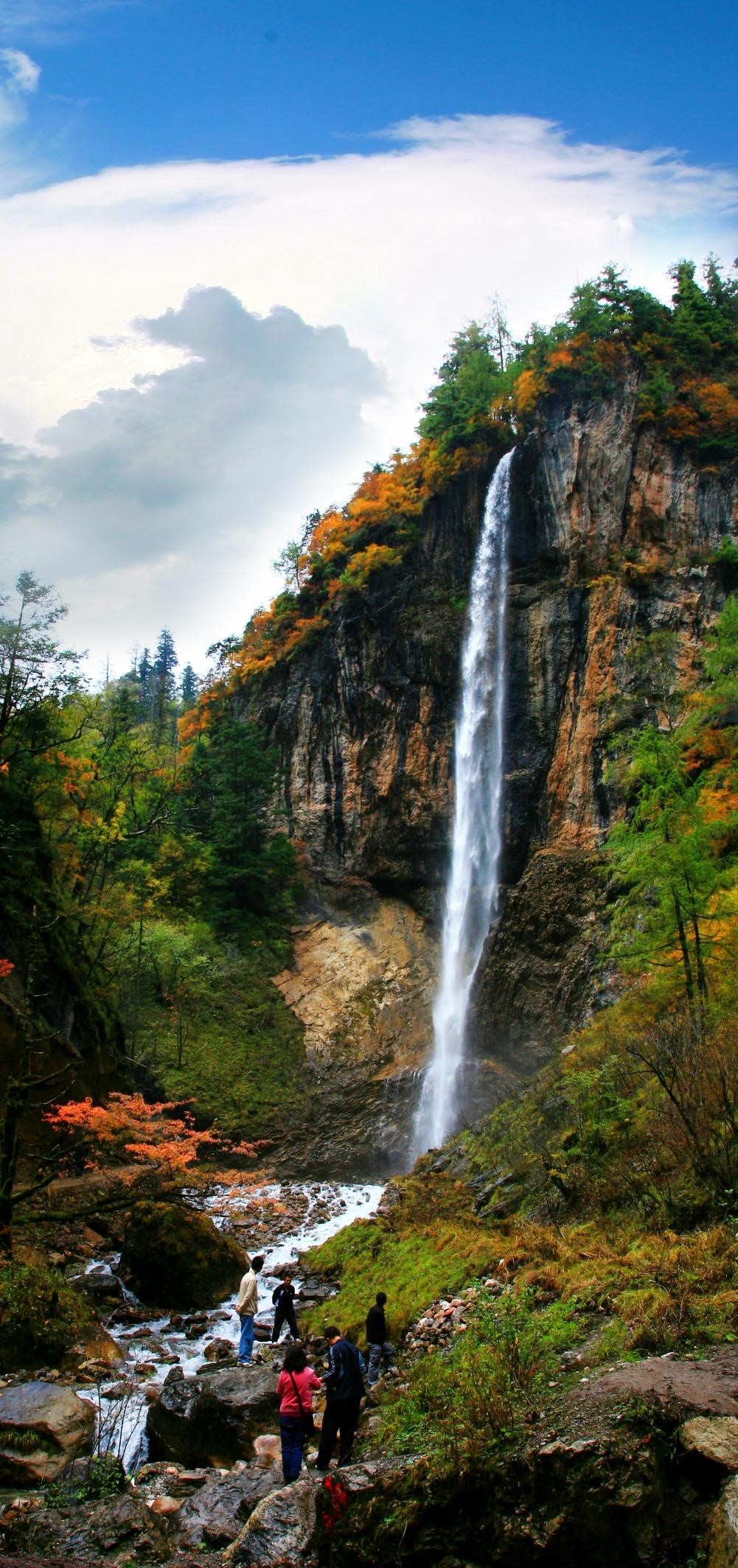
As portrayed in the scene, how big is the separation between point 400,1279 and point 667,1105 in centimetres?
488

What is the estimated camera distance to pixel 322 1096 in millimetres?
28203

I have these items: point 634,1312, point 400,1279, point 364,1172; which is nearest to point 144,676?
point 364,1172

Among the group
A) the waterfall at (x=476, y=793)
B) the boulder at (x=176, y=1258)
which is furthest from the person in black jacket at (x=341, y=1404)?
the waterfall at (x=476, y=793)

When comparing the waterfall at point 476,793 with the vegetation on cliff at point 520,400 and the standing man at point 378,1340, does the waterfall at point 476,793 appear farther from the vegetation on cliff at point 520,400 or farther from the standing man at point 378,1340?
the standing man at point 378,1340

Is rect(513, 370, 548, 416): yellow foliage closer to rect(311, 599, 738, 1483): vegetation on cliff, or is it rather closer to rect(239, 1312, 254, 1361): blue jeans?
rect(311, 599, 738, 1483): vegetation on cliff

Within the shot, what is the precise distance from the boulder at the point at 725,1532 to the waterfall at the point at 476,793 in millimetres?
23148

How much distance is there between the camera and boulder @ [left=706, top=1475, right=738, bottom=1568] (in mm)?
3704

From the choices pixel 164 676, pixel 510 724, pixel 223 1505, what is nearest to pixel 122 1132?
pixel 223 1505

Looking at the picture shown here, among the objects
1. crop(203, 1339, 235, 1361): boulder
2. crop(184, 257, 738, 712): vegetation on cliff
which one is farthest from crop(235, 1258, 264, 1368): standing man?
crop(184, 257, 738, 712): vegetation on cliff

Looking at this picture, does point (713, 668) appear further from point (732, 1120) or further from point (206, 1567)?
point (206, 1567)

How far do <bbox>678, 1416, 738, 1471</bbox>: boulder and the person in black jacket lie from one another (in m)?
3.30

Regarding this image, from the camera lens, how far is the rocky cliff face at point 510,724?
26.5 metres

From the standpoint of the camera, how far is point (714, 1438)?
4.27 metres

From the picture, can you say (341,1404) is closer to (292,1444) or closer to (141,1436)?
(292,1444)
